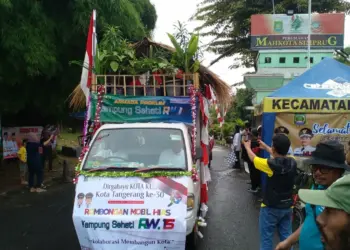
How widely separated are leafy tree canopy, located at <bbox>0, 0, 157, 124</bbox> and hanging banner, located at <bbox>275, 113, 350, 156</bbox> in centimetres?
477

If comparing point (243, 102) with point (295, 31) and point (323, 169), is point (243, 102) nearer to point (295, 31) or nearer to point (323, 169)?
point (295, 31)

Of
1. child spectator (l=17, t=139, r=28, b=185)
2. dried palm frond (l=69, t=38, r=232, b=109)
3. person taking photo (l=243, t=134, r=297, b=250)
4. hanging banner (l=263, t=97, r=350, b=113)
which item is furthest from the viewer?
child spectator (l=17, t=139, r=28, b=185)

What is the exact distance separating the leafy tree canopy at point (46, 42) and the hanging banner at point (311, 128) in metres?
4.77

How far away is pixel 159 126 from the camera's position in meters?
5.36

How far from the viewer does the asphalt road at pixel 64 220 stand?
19.0ft

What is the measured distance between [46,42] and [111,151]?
429 cm

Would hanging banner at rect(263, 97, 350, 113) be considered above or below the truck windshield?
above

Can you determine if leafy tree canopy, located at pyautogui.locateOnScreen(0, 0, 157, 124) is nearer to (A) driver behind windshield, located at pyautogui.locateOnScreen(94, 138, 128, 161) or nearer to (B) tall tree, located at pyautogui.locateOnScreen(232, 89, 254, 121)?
(A) driver behind windshield, located at pyautogui.locateOnScreen(94, 138, 128, 161)

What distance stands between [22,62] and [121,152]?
414 centimetres

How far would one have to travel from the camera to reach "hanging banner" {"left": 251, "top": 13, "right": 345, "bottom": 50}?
Result: 2398 cm

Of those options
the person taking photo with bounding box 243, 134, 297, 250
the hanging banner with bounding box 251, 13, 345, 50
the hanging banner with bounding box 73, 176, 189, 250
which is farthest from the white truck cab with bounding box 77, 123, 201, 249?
the hanging banner with bounding box 251, 13, 345, 50

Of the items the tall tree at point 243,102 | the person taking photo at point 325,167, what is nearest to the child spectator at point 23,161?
the person taking photo at point 325,167

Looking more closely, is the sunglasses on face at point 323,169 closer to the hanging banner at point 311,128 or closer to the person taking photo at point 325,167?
the person taking photo at point 325,167

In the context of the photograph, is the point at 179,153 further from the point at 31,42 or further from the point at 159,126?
the point at 31,42
